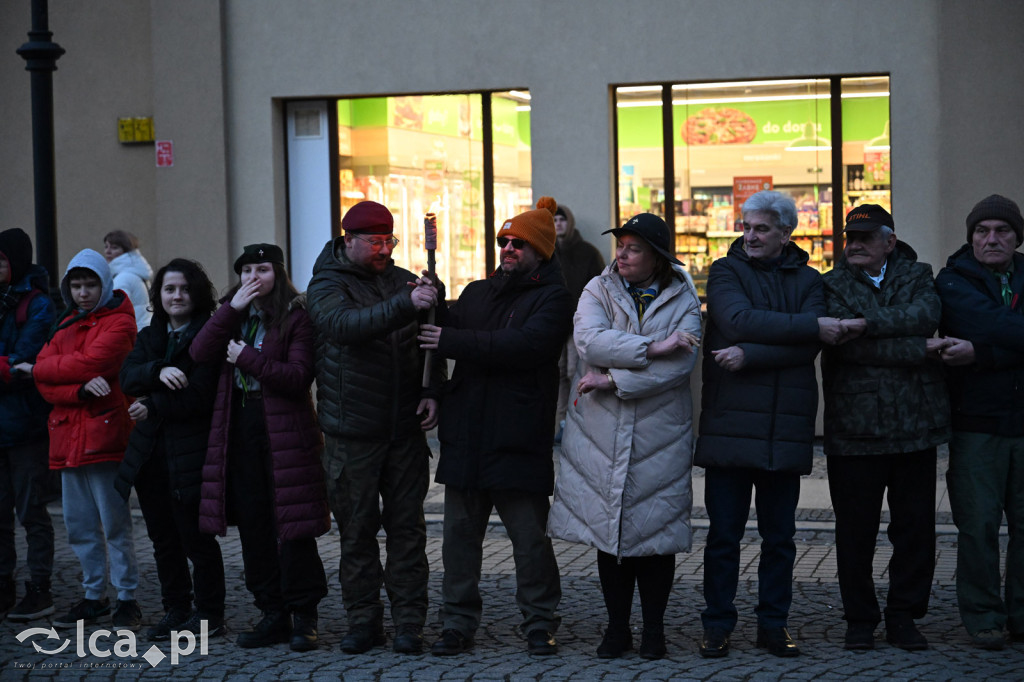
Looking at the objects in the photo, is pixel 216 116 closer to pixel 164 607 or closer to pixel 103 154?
pixel 103 154

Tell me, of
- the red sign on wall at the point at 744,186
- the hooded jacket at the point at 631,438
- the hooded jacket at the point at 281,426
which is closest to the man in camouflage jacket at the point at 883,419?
the hooded jacket at the point at 631,438

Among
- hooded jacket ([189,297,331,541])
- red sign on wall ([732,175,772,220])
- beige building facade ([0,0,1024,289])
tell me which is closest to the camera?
hooded jacket ([189,297,331,541])

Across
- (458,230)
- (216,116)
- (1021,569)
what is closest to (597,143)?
(458,230)

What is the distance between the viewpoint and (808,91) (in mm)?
11766

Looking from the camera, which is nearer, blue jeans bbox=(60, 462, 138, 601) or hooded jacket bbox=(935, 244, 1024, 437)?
hooded jacket bbox=(935, 244, 1024, 437)

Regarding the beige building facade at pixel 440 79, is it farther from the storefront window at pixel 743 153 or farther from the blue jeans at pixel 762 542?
the blue jeans at pixel 762 542

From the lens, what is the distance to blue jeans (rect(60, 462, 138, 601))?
6.84 metres

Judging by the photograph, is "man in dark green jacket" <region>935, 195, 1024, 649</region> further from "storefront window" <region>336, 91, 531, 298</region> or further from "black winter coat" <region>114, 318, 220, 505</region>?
"storefront window" <region>336, 91, 531, 298</region>

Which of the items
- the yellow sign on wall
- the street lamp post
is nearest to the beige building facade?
the yellow sign on wall

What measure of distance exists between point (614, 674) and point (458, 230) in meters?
7.69

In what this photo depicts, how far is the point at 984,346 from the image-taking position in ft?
19.5

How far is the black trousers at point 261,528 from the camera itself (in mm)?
6277

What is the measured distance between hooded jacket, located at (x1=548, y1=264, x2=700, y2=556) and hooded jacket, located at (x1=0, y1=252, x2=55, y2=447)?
9.83 ft

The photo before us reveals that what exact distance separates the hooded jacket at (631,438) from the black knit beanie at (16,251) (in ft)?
10.8
